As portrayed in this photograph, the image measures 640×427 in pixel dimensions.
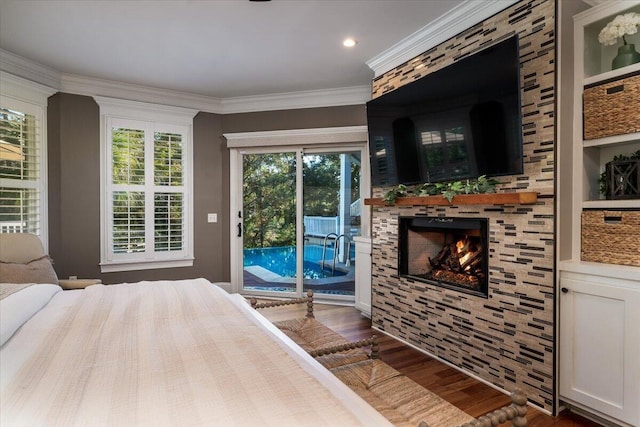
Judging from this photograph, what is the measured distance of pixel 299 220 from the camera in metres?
4.48

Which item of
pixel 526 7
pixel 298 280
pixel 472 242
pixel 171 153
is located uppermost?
pixel 526 7

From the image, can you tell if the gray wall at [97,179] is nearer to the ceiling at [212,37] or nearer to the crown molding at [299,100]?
the crown molding at [299,100]

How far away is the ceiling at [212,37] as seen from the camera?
2.48m

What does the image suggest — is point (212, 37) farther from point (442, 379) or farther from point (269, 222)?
point (442, 379)

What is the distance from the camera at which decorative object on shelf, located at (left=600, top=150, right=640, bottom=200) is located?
197 cm

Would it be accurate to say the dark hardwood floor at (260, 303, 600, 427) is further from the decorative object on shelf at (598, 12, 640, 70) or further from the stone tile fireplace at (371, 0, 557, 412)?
the decorative object on shelf at (598, 12, 640, 70)

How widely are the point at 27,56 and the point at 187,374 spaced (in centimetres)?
368

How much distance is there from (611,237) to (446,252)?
1.15 metres

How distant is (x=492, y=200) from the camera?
220 cm

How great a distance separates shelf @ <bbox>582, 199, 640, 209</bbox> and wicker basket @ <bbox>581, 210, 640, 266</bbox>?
0.04 metres

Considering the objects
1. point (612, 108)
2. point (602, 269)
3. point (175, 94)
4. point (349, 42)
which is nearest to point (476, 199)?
point (602, 269)

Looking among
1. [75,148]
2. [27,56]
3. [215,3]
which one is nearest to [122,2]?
[215,3]

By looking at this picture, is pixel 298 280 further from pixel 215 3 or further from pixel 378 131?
pixel 215 3

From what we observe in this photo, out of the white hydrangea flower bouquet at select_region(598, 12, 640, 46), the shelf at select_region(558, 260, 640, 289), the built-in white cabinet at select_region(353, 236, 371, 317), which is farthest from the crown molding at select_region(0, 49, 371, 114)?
the shelf at select_region(558, 260, 640, 289)
